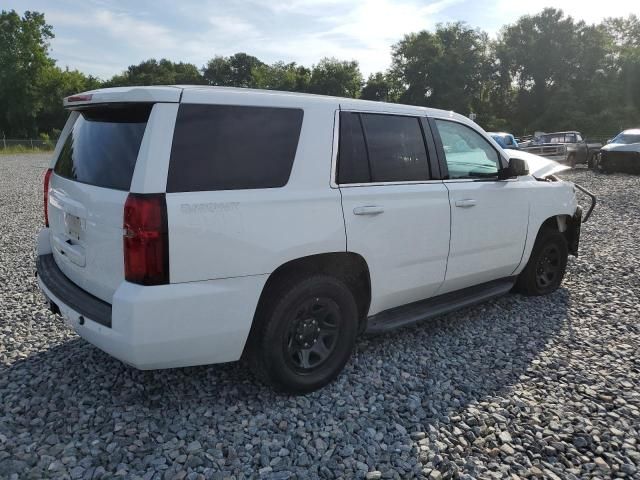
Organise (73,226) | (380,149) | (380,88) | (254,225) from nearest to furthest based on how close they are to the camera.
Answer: (254,225)
(73,226)
(380,149)
(380,88)

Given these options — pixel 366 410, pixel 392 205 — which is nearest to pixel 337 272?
pixel 392 205

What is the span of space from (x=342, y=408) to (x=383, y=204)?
1.35 metres

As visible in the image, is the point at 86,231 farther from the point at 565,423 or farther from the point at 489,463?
the point at 565,423

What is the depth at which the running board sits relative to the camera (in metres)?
3.58

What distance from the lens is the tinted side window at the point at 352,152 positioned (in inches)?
130

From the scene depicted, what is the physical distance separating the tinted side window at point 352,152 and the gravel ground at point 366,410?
1.39 meters

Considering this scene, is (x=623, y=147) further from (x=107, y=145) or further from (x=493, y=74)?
(x=493, y=74)

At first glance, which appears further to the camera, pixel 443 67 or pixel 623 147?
pixel 443 67

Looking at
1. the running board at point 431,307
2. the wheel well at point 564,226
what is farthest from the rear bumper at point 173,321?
the wheel well at point 564,226

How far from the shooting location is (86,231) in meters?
2.89

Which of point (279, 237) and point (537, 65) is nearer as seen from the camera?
point (279, 237)

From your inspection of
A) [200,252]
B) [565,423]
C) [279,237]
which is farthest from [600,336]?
[200,252]

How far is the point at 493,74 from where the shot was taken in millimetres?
59188

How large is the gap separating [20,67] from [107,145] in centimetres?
6398
